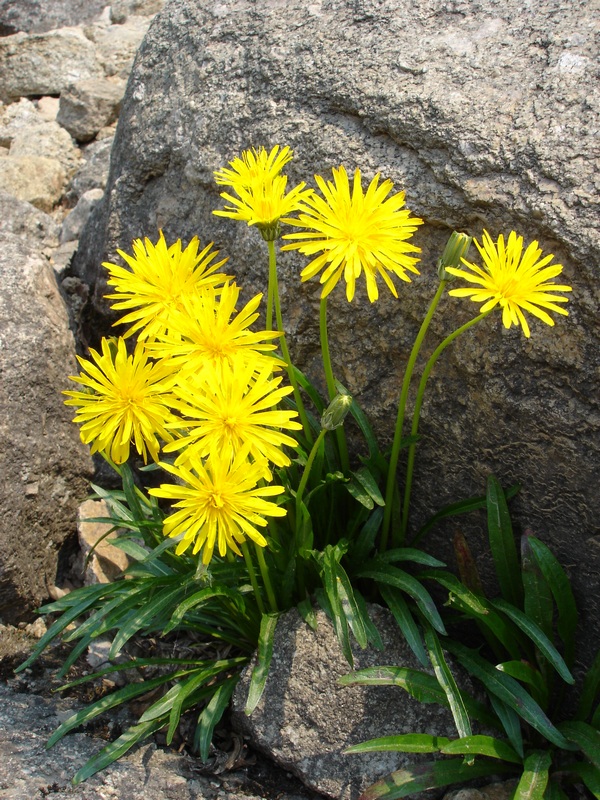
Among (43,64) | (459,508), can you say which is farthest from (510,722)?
(43,64)

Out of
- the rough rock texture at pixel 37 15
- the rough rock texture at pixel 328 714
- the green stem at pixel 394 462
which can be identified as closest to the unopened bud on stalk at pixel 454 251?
Answer: the green stem at pixel 394 462

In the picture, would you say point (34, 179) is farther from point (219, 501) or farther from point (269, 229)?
point (219, 501)

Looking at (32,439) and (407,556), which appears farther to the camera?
(32,439)

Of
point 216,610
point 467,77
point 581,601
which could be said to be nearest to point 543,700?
point 581,601

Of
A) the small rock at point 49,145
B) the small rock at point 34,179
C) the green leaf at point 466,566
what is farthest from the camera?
the small rock at point 49,145

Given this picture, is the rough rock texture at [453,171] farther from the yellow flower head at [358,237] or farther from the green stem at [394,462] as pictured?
the yellow flower head at [358,237]

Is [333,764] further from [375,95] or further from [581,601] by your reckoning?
[375,95]

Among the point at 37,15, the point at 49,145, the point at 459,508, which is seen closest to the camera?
the point at 459,508
